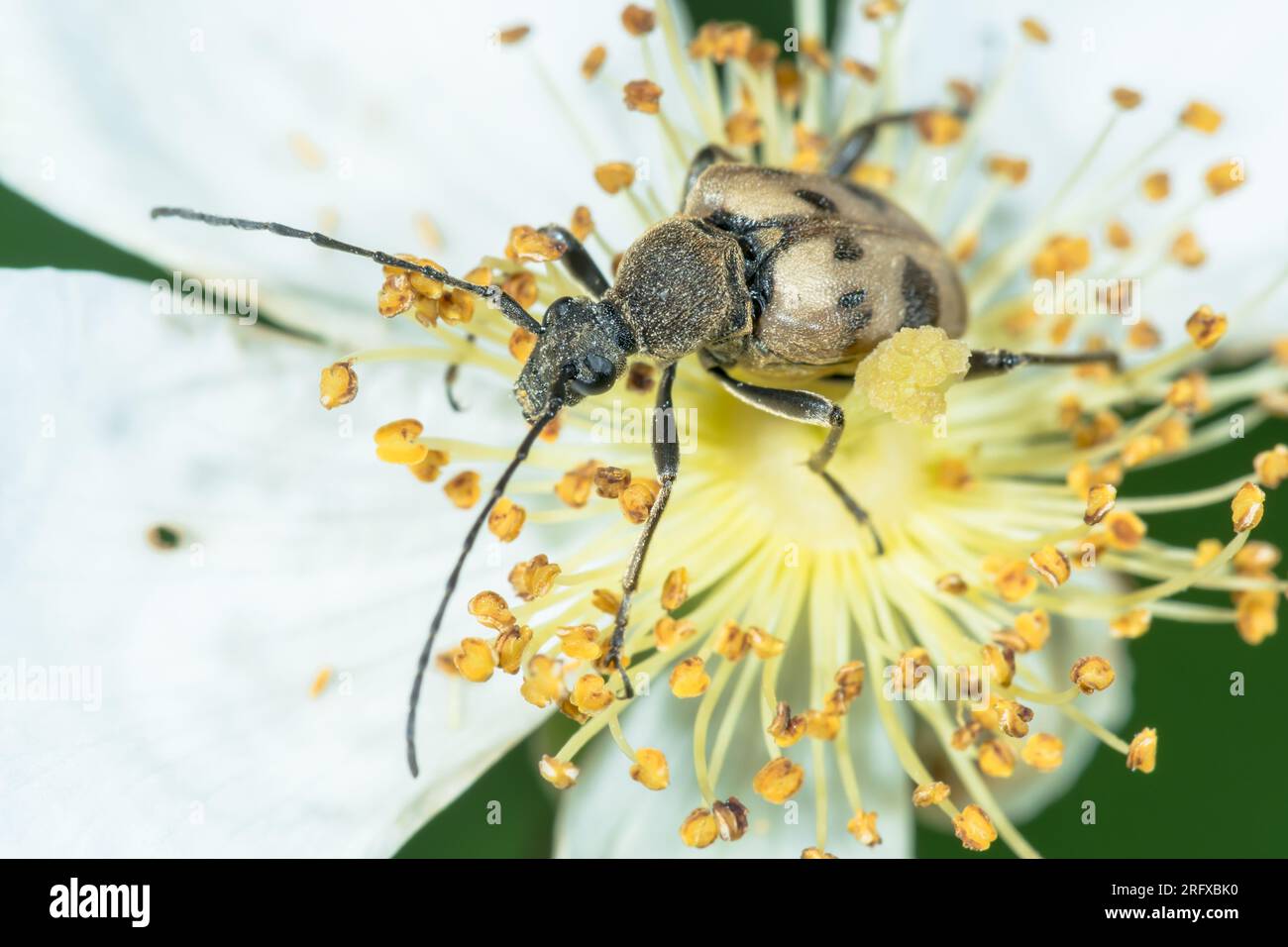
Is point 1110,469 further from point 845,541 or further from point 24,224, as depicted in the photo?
point 24,224

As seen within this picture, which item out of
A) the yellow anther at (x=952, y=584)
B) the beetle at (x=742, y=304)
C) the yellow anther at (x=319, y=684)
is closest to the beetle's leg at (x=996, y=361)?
the beetle at (x=742, y=304)

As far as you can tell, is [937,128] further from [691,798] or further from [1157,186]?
[691,798]

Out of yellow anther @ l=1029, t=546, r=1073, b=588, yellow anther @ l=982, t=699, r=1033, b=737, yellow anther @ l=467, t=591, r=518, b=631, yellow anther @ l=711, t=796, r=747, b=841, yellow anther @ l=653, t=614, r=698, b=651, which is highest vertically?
yellow anther @ l=1029, t=546, r=1073, b=588

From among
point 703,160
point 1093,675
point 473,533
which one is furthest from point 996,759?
point 703,160

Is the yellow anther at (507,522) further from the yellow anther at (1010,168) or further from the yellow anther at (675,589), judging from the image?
the yellow anther at (1010,168)

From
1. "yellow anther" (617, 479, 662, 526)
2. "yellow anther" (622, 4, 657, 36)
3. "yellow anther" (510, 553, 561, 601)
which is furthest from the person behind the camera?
"yellow anther" (622, 4, 657, 36)

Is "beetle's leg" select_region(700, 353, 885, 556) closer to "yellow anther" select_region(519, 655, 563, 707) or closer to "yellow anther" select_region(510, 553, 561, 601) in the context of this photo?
"yellow anther" select_region(510, 553, 561, 601)

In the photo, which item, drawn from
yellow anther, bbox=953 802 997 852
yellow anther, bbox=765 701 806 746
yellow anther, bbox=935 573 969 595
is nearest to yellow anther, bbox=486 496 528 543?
yellow anther, bbox=765 701 806 746
